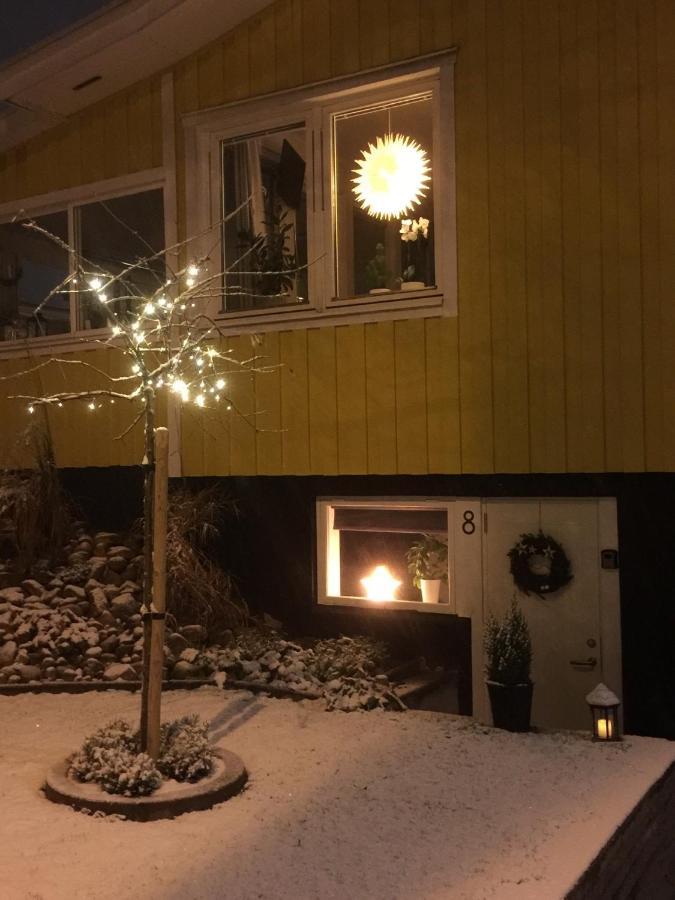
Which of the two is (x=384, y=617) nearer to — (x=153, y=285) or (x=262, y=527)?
(x=262, y=527)

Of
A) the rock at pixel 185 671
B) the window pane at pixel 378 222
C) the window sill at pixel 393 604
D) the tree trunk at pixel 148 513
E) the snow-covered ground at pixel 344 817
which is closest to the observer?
the snow-covered ground at pixel 344 817

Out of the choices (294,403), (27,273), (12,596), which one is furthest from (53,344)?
(294,403)

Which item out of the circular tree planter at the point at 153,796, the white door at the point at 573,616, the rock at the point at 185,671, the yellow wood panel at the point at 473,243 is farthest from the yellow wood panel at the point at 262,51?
the circular tree planter at the point at 153,796

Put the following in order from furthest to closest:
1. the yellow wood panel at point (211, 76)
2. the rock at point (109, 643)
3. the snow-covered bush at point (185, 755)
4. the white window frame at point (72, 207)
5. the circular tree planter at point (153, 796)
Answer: the white window frame at point (72, 207) < the yellow wood panel at point (211, 76) < the rock at point (109, 643) < the snow-covered bush at point (185, 755) < the circular tree planter at point (153, 796)

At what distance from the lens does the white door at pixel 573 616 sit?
668 centimetres

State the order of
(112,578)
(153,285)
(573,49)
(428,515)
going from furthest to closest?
(153,285) < (112,578) < (428,515) < (573,49)

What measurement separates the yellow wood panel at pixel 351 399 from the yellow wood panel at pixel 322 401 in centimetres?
5

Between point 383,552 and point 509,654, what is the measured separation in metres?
2.13

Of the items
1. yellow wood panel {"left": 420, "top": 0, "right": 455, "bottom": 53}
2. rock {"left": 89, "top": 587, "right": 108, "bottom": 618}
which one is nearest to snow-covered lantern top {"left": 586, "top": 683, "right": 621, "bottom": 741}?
rock {"left": 89, "top": 587, "right": 108, "bottom": 618}

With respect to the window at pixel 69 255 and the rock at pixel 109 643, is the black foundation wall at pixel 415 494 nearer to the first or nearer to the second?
the rock at pixel 109 643

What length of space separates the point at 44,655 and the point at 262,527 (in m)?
2.06

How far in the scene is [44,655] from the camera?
7.14 meters

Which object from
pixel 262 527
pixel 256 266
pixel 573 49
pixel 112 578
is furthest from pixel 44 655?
pixel 573 49

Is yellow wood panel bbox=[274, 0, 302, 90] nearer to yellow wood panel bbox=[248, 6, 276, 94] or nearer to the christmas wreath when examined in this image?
yellow wood panel bbox=[248, 6, 276, 94]
